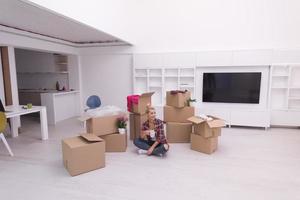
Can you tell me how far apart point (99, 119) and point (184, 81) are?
2.94 metres

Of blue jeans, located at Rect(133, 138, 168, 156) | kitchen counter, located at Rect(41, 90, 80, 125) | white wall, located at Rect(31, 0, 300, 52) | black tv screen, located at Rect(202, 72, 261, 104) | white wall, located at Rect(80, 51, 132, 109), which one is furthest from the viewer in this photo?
white wall, located at Rect(80, 51, 132, 109)

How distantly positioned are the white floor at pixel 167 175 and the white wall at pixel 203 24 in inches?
99.1

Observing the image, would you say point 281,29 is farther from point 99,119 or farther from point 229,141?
point 99,119

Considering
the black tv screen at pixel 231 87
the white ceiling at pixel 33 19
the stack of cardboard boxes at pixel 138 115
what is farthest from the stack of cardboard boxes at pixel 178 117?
the white ceiling at pixel 33 19

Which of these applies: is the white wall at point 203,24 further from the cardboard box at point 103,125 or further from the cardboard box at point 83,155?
the cardboard box at point 83,155

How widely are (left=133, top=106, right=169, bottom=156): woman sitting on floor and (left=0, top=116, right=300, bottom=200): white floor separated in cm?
13

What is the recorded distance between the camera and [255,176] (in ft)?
8.64

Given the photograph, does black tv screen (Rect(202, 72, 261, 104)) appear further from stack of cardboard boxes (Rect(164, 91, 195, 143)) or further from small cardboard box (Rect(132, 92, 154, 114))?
small cardboard box (Rect(132, 92, 154, 114))

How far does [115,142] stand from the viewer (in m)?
3.49

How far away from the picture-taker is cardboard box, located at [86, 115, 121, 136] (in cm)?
330

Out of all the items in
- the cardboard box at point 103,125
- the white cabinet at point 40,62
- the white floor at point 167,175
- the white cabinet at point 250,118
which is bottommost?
the white floor at point 167,175

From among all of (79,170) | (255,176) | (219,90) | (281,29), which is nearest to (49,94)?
(79,170)

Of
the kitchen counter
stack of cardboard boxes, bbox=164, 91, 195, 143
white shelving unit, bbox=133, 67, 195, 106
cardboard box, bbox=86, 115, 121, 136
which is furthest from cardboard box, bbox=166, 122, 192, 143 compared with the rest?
the kitchen counter

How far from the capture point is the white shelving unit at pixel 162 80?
17.9 ft
